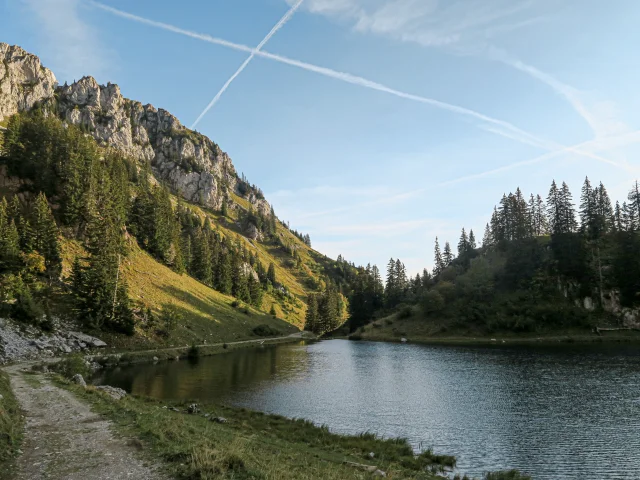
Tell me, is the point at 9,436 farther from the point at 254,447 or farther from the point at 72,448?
the point at 254,447

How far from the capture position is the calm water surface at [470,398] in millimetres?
25312

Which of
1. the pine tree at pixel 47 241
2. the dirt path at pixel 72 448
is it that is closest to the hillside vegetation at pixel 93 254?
the pine tree at pixel 47 241

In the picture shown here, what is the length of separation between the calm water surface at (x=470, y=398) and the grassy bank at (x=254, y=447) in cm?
341

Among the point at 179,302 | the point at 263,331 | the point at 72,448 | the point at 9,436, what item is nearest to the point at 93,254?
the point at 179,302

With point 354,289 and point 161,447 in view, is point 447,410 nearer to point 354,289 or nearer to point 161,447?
point 161,447

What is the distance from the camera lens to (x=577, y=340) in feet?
331

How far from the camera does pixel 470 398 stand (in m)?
41.2

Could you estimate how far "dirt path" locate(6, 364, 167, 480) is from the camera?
1304cm

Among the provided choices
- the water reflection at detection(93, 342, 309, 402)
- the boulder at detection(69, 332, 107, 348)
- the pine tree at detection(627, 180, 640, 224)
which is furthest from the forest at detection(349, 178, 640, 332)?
the boulder at detection(69, 332, 107, 348)

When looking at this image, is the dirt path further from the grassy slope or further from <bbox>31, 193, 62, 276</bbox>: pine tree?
<bbox>31, 193, 62, 276</bbox>: pine tree

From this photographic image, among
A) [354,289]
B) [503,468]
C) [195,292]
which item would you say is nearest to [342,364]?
[503,468]

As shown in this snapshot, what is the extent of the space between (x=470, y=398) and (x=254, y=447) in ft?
97.4

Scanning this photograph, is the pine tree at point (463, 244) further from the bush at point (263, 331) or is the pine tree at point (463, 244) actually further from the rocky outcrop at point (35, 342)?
the rocky outcrop at point (35, 342)

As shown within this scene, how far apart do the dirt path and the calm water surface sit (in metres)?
18.6
